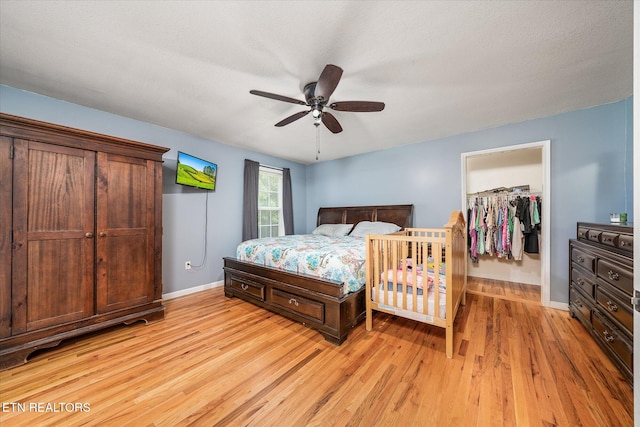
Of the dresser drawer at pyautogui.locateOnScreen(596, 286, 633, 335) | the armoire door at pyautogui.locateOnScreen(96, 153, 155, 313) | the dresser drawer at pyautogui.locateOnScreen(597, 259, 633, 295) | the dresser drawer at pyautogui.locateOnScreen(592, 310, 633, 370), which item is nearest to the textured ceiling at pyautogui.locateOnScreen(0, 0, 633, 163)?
the armoire door at pyautogui.locateOnScreen(96, 153, 155, 313)

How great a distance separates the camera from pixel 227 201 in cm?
388

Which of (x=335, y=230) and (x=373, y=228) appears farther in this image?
(x=335, y=230)

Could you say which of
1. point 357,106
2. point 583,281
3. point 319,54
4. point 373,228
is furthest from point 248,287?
point 583,281

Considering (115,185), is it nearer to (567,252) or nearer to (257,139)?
(257,139)

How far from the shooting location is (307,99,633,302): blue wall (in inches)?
96.3

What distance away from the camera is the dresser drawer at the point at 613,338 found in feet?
4.77

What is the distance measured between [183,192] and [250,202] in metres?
1.09

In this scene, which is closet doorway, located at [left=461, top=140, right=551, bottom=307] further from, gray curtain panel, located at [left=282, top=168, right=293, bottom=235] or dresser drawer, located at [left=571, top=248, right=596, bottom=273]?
gray curtain panel, located at [left=282, top=168, right=293, bottom=235]

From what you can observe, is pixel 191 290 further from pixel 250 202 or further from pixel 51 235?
pixel 51 235

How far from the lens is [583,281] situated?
2.19 m

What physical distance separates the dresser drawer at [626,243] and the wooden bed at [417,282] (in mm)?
1014

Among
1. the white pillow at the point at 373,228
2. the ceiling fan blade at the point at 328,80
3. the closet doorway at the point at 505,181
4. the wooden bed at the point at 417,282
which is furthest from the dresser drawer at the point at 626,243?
the ceiling fan blade at the point at 328,80

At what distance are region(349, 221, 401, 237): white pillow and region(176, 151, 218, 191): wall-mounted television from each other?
97.8 inches

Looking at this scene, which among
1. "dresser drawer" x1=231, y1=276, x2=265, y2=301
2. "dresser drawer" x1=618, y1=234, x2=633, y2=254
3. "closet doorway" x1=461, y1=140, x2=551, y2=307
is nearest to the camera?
"dresser drawer" x1=618, y1=234, x2=633, y2=254
